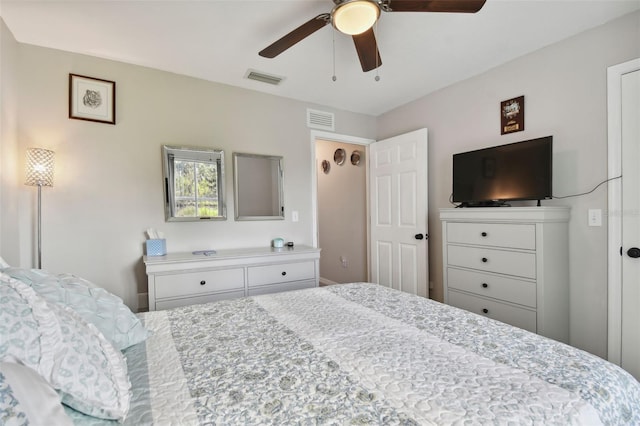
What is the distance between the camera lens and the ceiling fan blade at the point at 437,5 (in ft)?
4.75

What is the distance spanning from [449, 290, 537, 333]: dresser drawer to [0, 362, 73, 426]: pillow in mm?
2529

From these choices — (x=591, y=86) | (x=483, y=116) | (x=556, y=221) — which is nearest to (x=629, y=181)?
(x=556, y=221)

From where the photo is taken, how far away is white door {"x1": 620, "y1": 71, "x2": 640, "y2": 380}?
1.92 metres

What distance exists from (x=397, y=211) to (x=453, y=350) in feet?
7.93

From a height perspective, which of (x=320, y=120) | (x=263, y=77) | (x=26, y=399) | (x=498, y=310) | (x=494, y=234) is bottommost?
(x=498, y=310)

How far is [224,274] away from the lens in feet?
8.21

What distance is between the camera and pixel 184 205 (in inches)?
107

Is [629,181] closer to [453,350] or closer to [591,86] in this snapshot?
[591,86]

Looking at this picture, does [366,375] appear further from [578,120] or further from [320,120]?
[320,120]

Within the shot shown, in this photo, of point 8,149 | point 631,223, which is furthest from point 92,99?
point 631,223

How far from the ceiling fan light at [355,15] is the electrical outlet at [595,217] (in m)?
1.97

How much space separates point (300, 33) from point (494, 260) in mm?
2100

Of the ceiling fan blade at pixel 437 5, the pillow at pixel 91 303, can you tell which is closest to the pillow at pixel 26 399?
the pillow at pixel 91 303

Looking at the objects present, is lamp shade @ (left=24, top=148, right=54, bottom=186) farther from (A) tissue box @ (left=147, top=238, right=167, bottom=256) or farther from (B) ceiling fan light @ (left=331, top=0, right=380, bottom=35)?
(B) ceiling fan light @ (left=331, top=0, right=380, bottom=35)
